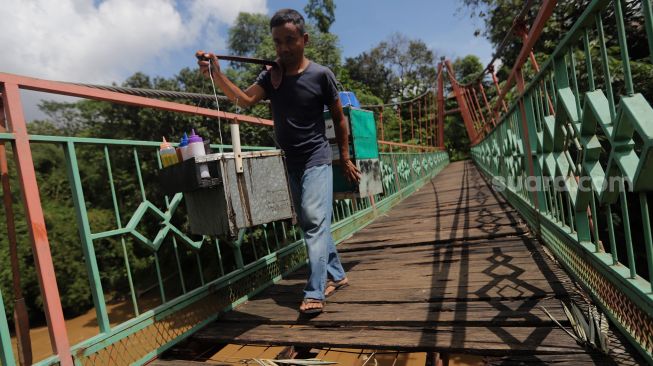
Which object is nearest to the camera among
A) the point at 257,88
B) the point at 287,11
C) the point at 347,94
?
the point at 287,11

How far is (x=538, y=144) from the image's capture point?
2053 millimetres

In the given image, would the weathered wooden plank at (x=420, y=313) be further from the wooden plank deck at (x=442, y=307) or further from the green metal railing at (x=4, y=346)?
the green metal railing at (x=4, y=346)

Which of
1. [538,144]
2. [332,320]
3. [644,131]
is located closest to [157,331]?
[332,320]

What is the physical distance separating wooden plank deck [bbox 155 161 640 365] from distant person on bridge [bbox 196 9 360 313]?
20cm

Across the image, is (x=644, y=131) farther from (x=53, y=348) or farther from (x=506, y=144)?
(x=506, y=144)

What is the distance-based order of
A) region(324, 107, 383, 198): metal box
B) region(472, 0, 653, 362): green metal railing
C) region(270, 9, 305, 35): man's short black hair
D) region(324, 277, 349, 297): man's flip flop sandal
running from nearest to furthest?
region(472, 0, 653, 362): green metal railing
region(270, 9, 305, 35): man's short black hair
region(324, 277, 349, 297): man's flip flop sandal
region(324, 107, 383, 198): metal box

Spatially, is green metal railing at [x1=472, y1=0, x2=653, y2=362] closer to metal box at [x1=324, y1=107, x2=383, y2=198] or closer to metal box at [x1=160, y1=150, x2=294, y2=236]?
metal box at [x1=324, y1=107, x2=383, y2=198]

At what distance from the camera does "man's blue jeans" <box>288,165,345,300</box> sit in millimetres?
1734

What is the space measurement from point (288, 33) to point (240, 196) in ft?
2.42

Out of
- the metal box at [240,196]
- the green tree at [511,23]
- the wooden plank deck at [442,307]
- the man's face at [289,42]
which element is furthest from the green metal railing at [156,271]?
the green tree at [511,23]

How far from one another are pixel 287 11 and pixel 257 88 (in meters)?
0.36

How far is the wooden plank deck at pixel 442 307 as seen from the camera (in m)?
1.22

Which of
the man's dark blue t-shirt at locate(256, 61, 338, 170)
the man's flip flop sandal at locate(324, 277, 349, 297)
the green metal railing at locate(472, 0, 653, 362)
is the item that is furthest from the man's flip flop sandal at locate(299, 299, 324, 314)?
the green metal railing at locate(472, 0, 653, 362)

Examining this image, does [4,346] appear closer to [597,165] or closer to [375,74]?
[597,165]
